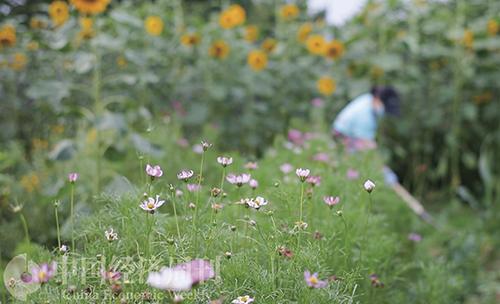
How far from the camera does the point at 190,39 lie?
3.96 meters

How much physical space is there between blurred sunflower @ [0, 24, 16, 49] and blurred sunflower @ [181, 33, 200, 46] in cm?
112

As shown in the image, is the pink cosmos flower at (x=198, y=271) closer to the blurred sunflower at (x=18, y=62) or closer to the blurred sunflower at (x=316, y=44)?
the blurred sunflower at (x=18, y=62)

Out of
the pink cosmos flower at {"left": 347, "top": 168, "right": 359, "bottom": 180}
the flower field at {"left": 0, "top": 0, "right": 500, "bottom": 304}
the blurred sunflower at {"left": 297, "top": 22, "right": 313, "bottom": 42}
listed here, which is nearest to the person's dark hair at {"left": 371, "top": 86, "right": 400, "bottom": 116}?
the flower field at {"left": 0, "top": 0, "right": 500, "bottom": 304}

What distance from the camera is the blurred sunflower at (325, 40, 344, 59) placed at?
4.35 m

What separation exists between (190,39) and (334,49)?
1.12m

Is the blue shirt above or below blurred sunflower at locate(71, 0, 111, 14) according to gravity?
below

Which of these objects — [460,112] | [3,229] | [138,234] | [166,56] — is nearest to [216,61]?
[166,56]

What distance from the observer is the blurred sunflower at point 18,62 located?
12.2 feet

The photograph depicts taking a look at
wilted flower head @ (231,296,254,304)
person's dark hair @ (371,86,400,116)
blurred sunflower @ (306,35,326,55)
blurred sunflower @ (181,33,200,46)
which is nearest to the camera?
wilted flower head @ (231,296,254,304)

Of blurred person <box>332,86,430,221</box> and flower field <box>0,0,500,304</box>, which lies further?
blurred person <box>332,86,430,221</box>

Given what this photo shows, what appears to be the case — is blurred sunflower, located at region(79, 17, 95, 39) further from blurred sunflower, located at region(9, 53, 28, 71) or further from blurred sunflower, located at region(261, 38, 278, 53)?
blurred sunflower, located at region(261, 38, 278, 53)

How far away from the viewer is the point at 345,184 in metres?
1.99

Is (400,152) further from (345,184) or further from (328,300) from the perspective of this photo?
(328,300)

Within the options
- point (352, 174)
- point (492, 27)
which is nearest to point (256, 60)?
point (492, 27)
